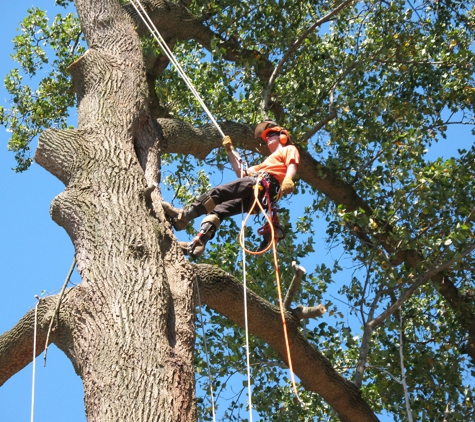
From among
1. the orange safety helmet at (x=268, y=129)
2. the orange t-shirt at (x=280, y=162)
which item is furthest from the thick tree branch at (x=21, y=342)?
the orange safety helmet at (x=268, y=129)

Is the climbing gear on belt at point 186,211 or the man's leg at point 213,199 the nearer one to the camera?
the climbing gear on belt at point 186,211

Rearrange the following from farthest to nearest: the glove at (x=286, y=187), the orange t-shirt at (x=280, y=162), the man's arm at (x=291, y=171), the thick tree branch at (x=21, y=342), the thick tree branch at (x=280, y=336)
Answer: the orange t-shirt at (x=280, y=162) < the man's arm at (x=291, y=171) < the glove at (x=286, y=187) < the thick tree branch at (x=280, y=336) < the thick tree branch at (x=21, y=342)

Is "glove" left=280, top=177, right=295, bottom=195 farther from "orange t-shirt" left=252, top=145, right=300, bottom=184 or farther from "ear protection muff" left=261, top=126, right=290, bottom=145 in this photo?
"ear protection muff" left=261, top=126, right=290, bottom=145

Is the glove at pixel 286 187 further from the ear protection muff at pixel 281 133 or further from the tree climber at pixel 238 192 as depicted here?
the ear protection muff at pixel 281 133

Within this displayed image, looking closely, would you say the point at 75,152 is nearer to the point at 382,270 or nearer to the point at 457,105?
the point at 382,270

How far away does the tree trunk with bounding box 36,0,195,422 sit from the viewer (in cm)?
351

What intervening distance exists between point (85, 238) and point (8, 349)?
88cm

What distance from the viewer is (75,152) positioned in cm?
477

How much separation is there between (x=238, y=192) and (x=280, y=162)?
58cm

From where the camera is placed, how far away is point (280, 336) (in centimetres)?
525

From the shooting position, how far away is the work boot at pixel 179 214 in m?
4.84

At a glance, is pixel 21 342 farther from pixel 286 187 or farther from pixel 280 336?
pixel 286 187

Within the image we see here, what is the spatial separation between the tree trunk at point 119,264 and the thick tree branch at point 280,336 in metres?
0.40

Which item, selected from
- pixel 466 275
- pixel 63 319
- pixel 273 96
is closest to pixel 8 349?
pixel 63 319
